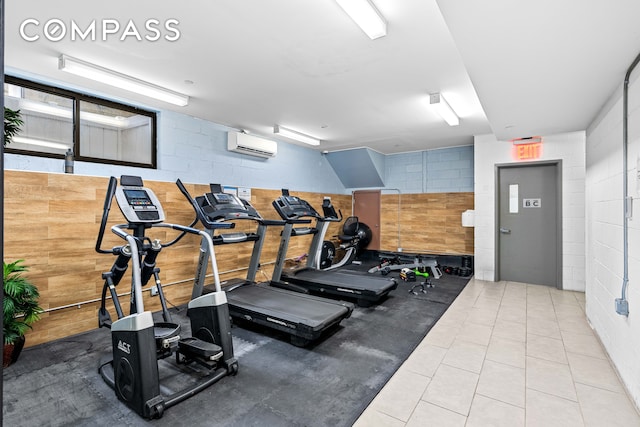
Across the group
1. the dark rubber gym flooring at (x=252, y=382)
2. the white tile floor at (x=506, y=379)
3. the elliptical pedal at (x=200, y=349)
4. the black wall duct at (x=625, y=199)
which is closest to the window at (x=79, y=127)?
the dark rubber gym flooring at (x=252, y=382)

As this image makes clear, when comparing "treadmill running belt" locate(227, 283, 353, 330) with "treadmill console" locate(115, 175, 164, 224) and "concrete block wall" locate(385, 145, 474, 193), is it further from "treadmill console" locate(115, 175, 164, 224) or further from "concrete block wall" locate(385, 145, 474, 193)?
"concrete block wall" locate(385, 145, 474, 193)

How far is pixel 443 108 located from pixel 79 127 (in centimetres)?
455

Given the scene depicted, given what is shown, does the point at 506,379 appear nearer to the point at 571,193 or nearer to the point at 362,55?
the point at 362,55

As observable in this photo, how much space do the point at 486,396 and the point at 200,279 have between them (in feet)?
11.1

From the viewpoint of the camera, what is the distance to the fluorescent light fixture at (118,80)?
3.20 meters

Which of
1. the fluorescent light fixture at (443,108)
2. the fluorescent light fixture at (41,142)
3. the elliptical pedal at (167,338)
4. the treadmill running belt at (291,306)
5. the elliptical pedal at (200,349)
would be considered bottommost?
the elliptical pedal at (200,349)

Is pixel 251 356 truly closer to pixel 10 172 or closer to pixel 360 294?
pixel 360 294

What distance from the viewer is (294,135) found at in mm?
6090

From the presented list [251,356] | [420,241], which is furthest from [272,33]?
[420,241]

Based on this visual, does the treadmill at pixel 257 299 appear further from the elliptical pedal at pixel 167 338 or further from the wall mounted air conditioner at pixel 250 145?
the wall mounted air conditioner at pixel 250 145

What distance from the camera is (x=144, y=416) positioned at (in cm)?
223

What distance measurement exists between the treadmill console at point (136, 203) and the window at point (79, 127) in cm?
137

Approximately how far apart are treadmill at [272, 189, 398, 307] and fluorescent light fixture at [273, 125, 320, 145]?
3.46 feet

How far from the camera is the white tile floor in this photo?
2.23 metres
